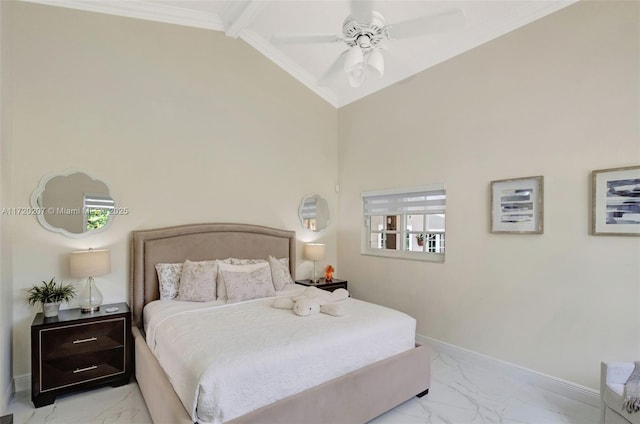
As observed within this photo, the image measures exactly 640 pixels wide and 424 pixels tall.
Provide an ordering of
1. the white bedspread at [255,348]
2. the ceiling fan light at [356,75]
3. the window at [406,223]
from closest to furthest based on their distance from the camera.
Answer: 1. the white bedspread at [255,348]
2. the ceiling fan light at [356,75]
3. the window at [406,223]

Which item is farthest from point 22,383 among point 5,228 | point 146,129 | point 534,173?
point 534,173

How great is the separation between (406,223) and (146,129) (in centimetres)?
318

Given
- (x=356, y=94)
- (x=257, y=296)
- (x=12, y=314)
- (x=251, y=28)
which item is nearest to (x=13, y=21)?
(x=251, y=28)

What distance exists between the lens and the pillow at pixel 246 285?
3.19 meters

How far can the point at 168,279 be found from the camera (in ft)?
10.9

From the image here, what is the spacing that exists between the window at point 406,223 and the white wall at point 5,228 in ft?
12.2

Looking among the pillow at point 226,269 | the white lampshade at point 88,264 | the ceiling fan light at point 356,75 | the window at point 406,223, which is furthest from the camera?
the window at point 406,223

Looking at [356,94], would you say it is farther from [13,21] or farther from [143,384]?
[143,384]

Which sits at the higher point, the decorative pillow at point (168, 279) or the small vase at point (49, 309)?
the decorative pillow at point (168, 279)

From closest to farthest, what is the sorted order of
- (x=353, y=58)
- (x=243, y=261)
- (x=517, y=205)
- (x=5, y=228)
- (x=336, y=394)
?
(x=336, y=394), (x=353, y=58), (x=5, y=228), (x=517, y=205), (x=243, y=261)

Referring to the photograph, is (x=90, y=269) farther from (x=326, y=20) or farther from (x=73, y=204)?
(x=326, y=20)

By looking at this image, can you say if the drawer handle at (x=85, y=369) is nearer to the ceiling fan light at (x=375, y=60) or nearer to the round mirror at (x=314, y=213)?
the round mirror at (x=314, y=213)

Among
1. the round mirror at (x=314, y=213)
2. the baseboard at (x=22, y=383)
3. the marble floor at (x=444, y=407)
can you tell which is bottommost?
the marble floor at (x=444, y=407)

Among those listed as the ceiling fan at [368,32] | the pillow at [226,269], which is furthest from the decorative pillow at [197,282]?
the ceiling fan at [368,32]
